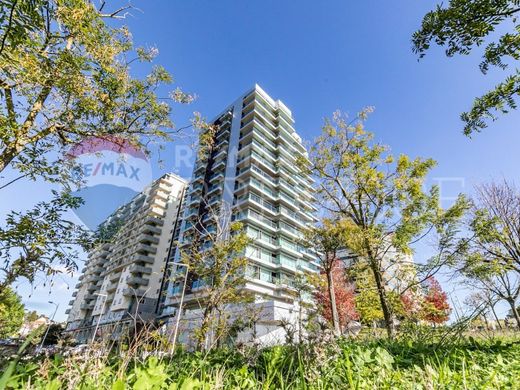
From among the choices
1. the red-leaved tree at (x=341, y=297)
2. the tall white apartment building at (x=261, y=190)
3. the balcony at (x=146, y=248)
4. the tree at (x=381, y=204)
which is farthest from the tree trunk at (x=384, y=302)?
the balcony at (x=146, y=248)

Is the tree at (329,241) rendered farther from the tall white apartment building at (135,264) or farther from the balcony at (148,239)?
the balcony at (148,239)

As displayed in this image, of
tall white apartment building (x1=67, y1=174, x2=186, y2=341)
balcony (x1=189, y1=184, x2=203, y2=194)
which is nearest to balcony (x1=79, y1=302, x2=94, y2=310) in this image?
tall white apartment building (x1=67, y1=174, x2=186, y2=341)

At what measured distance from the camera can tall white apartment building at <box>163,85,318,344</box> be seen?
94.3ft

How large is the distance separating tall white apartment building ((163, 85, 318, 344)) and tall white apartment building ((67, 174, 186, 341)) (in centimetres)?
1393

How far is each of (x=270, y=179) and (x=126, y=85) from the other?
30655 millimetres

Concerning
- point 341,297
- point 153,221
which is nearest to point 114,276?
point 153,221

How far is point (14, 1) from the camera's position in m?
2.54

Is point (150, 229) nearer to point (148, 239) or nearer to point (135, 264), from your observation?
point (148, 239)

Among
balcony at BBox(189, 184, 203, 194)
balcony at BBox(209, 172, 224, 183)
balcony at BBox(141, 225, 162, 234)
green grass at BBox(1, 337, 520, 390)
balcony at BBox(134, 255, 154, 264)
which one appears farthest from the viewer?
balcony at BBox(141, 225, 162, 234)

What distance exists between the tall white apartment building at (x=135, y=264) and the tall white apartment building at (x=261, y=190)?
45.7ft

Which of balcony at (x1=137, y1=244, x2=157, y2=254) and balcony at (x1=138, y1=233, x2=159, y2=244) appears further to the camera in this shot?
balcony at (x1=138, y1=233, x2=159, y2=244)

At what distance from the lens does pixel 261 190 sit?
32812mm

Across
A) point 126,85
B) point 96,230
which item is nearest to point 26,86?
point 126,85

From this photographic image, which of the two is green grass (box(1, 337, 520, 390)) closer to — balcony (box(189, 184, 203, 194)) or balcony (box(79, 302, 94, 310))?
balcony (box(189, 184, 203, 194))
